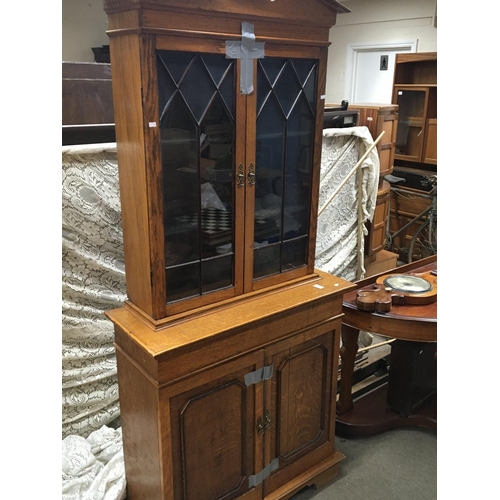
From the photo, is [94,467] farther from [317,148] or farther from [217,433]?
[317,148]

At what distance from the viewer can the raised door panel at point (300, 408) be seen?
5.61 ft

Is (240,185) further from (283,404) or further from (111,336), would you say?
(111,336)

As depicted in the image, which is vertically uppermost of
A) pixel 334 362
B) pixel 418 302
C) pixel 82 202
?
pixel 82 202

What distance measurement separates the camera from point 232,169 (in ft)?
4.87

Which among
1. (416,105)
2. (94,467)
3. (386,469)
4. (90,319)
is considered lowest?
(386,469)

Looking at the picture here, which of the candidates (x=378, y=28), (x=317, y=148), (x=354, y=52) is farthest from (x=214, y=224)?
(x=354, y=52)

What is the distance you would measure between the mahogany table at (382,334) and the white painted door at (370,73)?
3014 mm

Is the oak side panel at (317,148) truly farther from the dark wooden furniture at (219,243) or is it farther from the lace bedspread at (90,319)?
the lace bedspread at (90,319)

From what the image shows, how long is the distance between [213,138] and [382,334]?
43.6 inches

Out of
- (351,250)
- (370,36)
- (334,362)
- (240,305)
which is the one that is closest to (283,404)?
(334,362)

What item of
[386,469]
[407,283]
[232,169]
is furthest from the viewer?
[407,283]

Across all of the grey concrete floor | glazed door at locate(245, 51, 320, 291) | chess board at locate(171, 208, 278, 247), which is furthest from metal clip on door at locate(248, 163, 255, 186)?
the grey concrete floor

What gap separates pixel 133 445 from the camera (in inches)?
64.0

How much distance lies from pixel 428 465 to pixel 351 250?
4.01 ft
